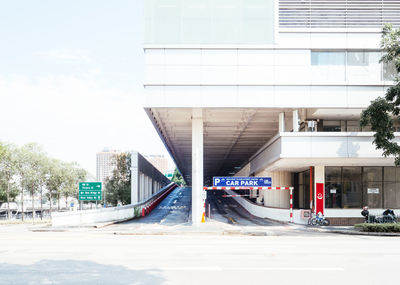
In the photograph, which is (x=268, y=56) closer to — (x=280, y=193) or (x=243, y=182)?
(x=243, y=182)

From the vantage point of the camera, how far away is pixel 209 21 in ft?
86.8

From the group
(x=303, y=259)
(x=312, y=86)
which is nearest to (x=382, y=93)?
(x=312, y=86)

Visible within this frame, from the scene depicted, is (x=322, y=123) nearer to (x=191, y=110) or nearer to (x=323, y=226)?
(x=323, y=226)

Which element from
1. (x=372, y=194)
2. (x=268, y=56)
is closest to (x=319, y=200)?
(x=372, y=194)

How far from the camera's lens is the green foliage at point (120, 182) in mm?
57250

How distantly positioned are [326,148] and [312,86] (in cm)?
415

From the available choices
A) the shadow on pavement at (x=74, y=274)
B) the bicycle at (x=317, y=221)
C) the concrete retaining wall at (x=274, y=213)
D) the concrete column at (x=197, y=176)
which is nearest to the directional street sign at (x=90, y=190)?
the concrete column at (x=197, y=176)

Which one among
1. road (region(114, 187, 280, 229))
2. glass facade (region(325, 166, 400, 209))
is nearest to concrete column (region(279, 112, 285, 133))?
glass facade (region(325, 166, 400, 209))

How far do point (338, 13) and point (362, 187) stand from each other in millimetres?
11895

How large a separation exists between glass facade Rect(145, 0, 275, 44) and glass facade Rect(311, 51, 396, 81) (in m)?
3.70

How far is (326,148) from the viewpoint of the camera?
82.8 feet

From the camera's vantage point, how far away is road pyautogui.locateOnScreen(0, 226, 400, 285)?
8602 millimetres

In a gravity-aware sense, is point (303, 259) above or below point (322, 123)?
below

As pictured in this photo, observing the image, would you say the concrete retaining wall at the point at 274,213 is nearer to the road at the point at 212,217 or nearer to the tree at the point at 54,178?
the road at the point at 212,217
